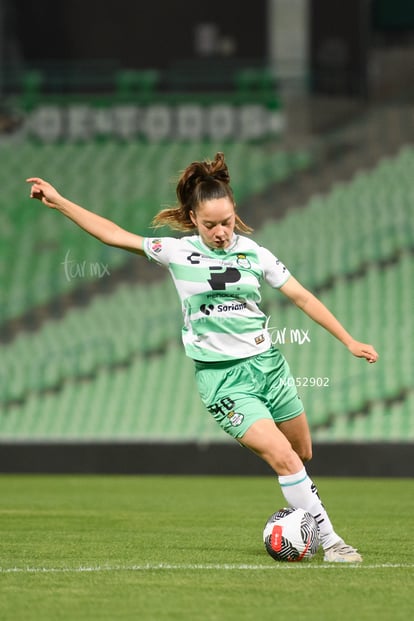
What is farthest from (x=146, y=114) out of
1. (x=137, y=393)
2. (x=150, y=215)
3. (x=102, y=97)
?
(x=137, y=393)

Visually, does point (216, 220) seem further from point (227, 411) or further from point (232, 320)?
point (227, 411)

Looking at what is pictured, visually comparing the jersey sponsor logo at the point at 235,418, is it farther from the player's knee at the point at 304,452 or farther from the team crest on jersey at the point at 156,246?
the team crest on jersey at the point at 156,246

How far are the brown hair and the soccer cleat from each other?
160 centimetres

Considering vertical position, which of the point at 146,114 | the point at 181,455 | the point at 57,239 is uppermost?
the point at 146,114

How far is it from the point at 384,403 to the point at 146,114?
28.7 ft

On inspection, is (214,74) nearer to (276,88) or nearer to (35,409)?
(276,88)

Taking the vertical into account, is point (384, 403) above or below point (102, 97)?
below

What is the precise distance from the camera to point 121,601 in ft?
18.7

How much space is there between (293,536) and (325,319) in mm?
1056

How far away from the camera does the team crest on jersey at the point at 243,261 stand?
23.3ft

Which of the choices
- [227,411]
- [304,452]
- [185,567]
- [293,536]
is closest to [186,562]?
[185,567]

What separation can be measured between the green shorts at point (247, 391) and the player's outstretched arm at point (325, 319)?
32cm

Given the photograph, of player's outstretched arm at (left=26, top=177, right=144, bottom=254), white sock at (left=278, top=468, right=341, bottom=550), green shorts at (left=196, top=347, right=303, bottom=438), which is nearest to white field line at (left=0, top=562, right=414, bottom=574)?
white sock at (left=278, top=468, right=341, bottom=550)

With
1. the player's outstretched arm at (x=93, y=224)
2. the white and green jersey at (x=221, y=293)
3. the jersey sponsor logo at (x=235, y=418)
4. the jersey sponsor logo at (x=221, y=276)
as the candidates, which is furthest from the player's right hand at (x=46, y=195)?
the jersey sponsor logo at (x=235, y=418)
